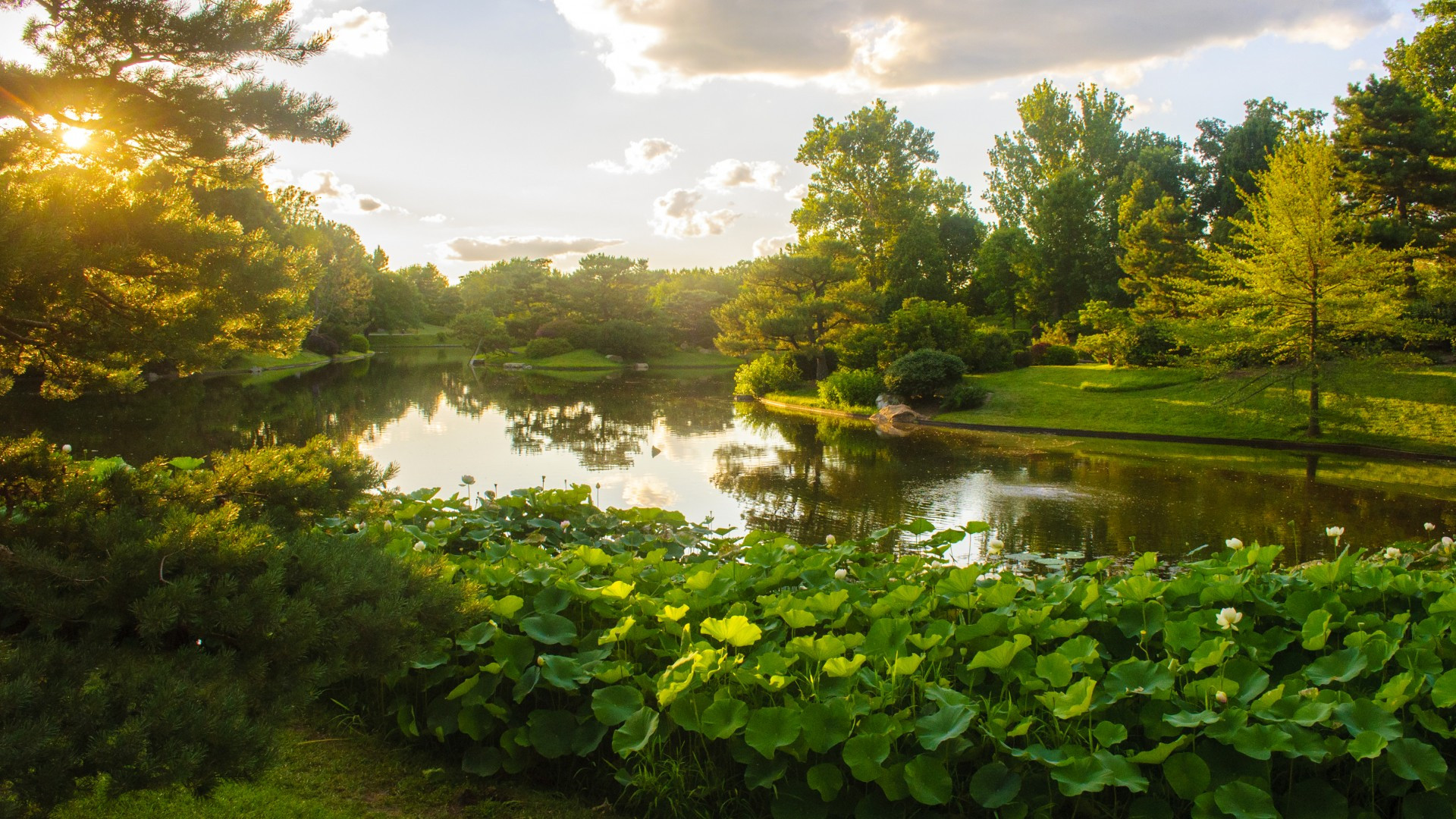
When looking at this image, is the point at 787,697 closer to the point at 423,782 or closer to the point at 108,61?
the point at 423,782

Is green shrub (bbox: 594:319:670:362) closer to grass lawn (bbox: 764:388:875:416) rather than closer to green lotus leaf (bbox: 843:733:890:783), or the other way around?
grass lawn (bbox: 764:388:875:416)

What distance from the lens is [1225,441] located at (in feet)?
48.8

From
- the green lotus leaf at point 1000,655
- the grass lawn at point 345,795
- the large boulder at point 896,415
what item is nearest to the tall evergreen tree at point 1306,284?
the large boulder at point 896,415

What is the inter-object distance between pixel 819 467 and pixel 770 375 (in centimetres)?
1347

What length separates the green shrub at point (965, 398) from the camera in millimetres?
19719

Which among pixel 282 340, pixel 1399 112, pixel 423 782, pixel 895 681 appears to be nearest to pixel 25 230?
pixel 282 340

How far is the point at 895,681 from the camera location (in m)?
2.74

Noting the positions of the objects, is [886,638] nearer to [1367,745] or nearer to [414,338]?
[1367,745]

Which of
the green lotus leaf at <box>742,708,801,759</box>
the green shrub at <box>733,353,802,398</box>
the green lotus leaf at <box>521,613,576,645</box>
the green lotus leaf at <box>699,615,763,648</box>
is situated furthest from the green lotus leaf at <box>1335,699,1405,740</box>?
the green shrub at <box>733,353,802,398</box>

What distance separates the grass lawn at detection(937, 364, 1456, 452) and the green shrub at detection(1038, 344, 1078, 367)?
22.3ft

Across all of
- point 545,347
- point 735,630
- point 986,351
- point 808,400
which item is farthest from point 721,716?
point 545,347

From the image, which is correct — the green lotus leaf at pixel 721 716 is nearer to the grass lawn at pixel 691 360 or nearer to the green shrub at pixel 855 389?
the green shrub at pixel 855 389

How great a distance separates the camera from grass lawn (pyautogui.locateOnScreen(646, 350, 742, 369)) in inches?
1747

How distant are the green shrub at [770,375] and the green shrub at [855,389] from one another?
3477 millimetres
